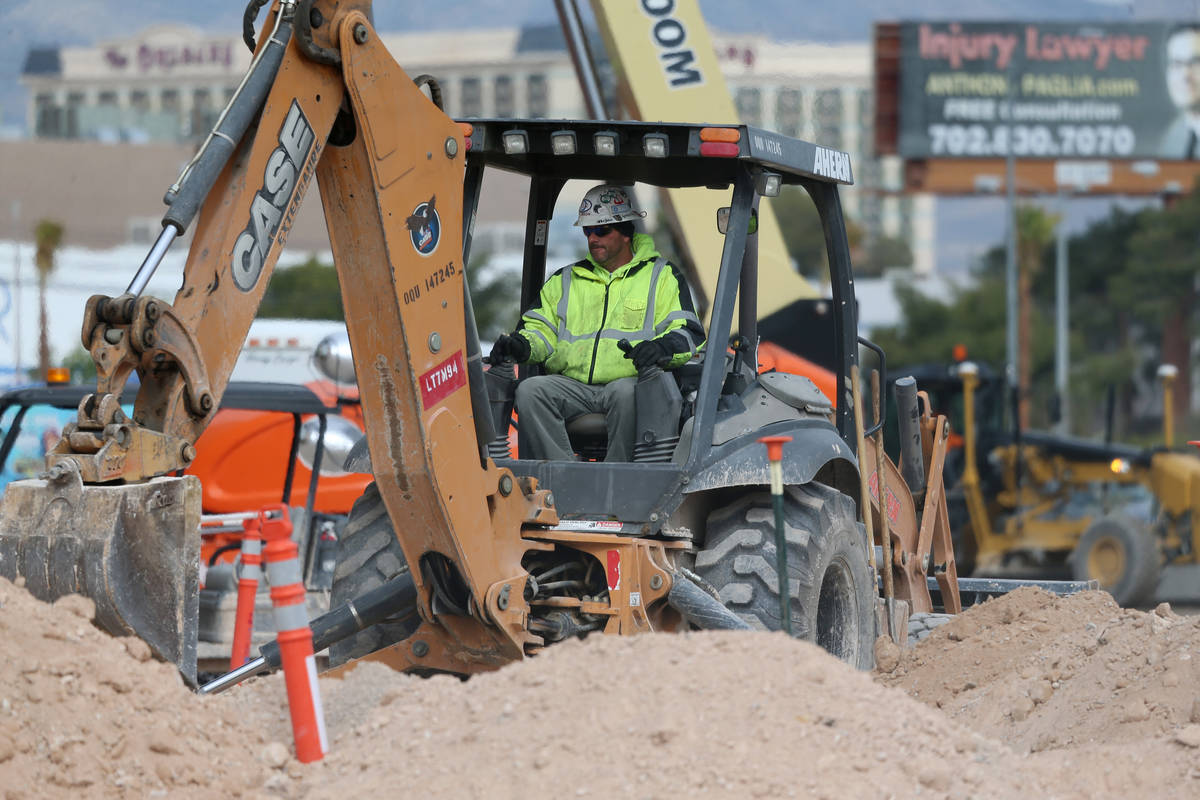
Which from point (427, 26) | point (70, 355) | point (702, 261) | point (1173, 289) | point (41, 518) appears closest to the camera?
point (41, 518)

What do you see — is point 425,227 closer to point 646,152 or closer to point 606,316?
point 646,152

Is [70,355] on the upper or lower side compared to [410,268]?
lower

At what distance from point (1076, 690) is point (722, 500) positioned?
5.22ft

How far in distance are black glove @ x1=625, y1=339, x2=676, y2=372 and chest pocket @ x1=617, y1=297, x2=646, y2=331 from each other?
29 centimetres

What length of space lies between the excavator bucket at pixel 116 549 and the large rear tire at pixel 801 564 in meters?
2.14

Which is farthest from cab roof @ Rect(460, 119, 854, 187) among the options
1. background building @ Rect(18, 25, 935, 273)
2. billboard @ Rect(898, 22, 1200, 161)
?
billboard @ Rect(898, 22, 1200, 161)

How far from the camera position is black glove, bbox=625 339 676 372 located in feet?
20.6

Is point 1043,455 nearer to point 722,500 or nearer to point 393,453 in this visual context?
point 722,500

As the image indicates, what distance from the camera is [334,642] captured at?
20.3ft

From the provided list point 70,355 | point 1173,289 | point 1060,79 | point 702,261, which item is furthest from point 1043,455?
point 1060,79

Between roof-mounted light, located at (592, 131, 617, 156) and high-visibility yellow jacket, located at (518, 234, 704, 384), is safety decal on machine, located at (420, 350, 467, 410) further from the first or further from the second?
roof-mounted light, located at (592, 131, 617, 156)

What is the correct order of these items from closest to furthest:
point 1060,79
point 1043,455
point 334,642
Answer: point 334,642 → point 1043,455 → point 1060,79

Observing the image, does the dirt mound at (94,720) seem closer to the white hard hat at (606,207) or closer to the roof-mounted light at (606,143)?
the roof-mounted light at (606,143)

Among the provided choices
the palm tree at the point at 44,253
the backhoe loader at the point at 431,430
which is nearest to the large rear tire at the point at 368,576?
the backhoe loader at the point at 431,430
